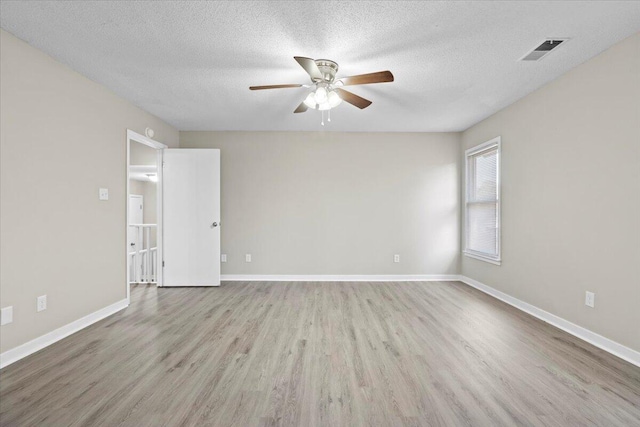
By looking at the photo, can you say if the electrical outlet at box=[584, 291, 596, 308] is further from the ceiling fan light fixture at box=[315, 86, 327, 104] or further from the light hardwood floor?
the ceiling fan light fixture at box=[315, 86, 327, 104]

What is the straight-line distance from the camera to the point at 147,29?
215 cm

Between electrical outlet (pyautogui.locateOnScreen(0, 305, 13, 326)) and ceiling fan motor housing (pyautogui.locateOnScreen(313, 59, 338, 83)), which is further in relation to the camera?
ceiling fan motor housing (pyautogui.locateOnScreen(313, 59, 338, 83))

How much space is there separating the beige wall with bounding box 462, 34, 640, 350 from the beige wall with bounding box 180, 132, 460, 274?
1199 millimetres

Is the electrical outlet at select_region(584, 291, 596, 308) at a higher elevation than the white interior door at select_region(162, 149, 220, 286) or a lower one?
lower

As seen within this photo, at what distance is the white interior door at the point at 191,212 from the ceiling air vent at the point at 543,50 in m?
3.92

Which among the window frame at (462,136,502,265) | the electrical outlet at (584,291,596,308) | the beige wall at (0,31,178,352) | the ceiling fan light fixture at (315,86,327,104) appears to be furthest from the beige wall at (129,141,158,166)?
the electrical outlet at (584,291,596,308)

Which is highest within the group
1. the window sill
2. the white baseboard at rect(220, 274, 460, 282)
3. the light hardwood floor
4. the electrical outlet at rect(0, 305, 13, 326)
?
the window sill

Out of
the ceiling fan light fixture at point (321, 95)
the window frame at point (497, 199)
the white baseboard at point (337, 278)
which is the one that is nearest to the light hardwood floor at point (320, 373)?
the window frame at point (497, 199)

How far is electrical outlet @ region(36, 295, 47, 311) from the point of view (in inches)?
93.5

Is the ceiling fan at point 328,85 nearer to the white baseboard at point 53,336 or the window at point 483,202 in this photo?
the window at point 483,202

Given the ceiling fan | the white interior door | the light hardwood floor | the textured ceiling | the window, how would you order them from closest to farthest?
the light hardwood floor < the textured ceiling < the ceiling fan < the window < the white interior door

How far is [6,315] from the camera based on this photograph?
2.12 m

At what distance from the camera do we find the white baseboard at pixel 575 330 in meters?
2.20

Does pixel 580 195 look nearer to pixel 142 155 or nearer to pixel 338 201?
pixel 338 201
